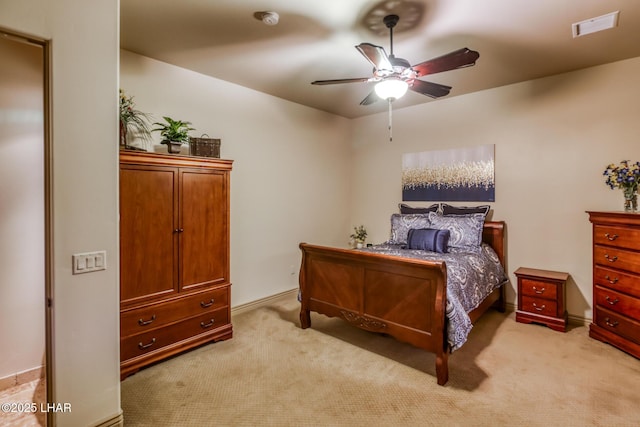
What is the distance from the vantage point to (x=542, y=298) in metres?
3.38

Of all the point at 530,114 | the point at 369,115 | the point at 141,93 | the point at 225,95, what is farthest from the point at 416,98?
the point at 141,93

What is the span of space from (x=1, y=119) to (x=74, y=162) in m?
1.11

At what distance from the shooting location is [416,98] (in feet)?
14.2

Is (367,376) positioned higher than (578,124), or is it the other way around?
(578,124)

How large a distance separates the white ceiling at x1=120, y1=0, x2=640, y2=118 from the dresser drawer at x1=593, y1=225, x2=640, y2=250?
5.35 ft

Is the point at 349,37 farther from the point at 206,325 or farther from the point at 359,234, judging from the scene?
the point at 359,234

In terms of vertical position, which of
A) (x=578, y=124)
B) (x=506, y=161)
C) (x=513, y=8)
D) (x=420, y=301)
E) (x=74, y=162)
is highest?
(x=513, y=8)

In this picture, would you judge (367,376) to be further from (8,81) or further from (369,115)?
(369,115)

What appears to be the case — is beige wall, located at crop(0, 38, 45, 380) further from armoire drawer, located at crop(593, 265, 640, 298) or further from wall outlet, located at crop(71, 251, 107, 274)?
armoire drawer, located at crop(593, 265, 640, 298)

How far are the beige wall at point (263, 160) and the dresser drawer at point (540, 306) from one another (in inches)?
106

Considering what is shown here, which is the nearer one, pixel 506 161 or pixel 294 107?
pixel 506 161

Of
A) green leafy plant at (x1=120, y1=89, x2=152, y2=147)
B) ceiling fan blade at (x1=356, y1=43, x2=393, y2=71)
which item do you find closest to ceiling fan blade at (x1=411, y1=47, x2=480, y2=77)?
ceiling fan blade at (x1=356, y1=43, x2=393, y2=71)

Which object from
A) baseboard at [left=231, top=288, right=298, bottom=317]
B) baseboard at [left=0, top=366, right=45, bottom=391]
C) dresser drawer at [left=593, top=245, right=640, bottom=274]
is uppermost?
dresser drawer at [left=593, top=245, right=640, bottom=274]

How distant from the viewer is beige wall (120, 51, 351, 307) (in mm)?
3238
